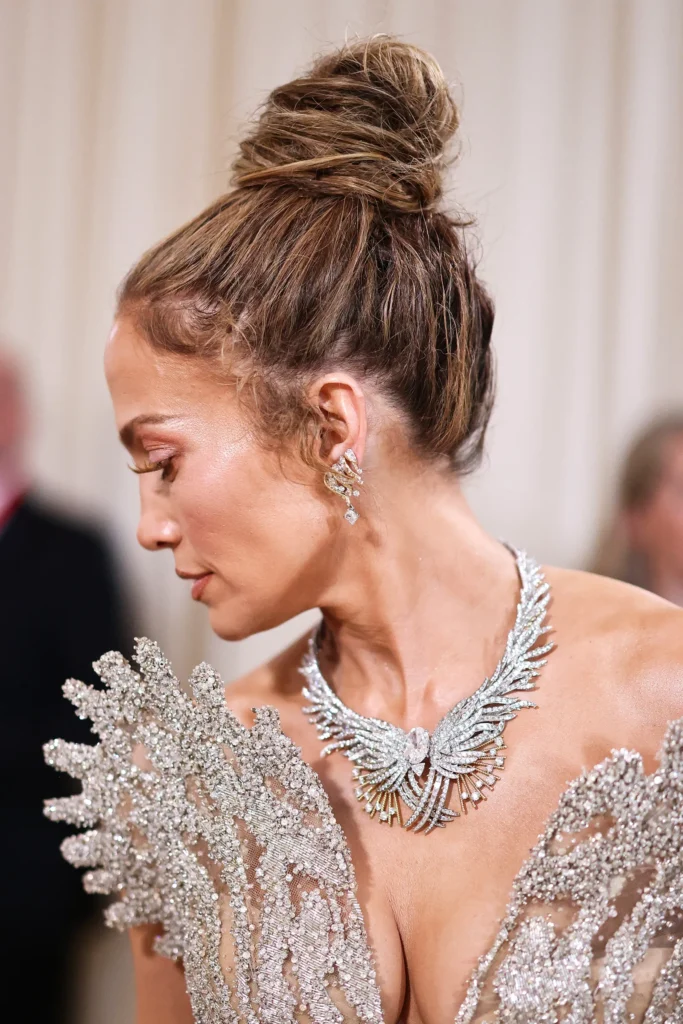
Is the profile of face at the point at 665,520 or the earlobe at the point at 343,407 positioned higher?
the earlobe at the point at 343,407

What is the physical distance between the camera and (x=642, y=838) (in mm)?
763

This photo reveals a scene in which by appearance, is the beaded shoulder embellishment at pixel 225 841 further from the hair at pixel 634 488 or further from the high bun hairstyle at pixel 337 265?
the hair at pixel 634 488

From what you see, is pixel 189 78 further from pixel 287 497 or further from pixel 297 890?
pixel 297 890

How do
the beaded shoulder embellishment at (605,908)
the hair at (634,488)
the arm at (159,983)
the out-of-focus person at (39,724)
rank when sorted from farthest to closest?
the hair at (634,488), the out-of-focus person at (39,724), the arm at (159,983), the beaded shoulder embellishment at (605,908)

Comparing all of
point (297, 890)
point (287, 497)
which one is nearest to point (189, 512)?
point (287, 497)

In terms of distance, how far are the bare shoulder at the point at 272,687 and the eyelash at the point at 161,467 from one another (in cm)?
24

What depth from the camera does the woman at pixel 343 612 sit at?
844 millimetres

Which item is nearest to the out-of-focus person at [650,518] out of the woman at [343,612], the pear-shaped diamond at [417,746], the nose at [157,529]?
the woman at [343,612]

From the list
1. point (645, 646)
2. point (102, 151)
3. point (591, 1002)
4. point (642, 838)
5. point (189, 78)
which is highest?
point (189, 78)

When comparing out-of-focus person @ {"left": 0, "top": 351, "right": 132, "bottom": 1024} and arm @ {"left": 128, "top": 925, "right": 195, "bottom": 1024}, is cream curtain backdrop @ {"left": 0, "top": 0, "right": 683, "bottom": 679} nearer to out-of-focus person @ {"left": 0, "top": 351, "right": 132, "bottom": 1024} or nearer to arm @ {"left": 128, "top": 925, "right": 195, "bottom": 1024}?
out-of-focus person @ {"left": 0, "top": 351, "right": 132, "bottom": 1024}

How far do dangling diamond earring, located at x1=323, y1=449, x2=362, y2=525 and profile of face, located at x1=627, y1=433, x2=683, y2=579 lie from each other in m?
0.63

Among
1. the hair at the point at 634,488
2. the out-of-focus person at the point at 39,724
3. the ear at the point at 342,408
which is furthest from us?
the hair at the point at 634,488

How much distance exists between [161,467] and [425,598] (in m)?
0.26

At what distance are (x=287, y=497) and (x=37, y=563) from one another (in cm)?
57
